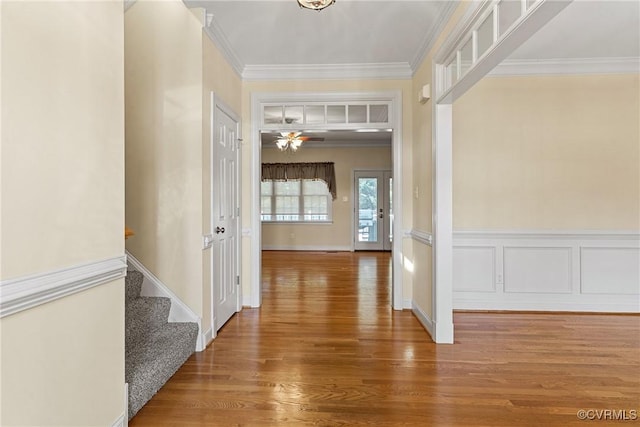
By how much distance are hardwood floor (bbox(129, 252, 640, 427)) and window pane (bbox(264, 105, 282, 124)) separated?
227 centimetres

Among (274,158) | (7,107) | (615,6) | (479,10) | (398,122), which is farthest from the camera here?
(274,158)

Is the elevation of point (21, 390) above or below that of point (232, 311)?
above

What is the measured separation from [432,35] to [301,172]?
19.8 ft

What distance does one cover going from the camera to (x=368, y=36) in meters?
3.32

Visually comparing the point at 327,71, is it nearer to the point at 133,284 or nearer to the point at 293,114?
the point at 293,114

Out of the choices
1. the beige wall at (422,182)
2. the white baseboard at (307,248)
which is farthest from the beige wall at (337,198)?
the beige wall at (422,182)

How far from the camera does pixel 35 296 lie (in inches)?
47.8

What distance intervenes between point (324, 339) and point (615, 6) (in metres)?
3.63

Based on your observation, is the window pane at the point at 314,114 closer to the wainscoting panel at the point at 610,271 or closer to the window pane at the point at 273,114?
the window pane at the point at 273,114

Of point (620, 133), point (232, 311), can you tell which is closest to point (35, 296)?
point (232, 311)

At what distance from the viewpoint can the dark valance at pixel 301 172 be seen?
8961 millimetres

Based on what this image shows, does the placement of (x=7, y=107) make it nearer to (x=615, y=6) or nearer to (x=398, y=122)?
(x=398, y=122)

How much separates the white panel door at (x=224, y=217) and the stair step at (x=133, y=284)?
1.98ft

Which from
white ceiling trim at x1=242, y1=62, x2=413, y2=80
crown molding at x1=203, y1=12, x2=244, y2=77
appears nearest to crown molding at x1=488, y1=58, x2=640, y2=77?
white ceiling trim at x1=242, y1=62, x2=413, y2=80
